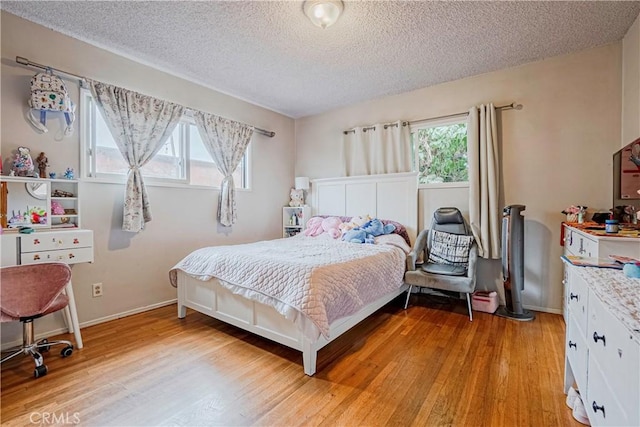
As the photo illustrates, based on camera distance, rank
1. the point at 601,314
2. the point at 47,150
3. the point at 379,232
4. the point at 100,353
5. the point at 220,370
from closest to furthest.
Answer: the point at 601,314
the point at 220,370
the point at 100,353
the point at 47,150
the point at 379,232

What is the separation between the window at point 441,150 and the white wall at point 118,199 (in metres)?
2.34

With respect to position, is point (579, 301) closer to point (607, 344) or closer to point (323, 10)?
point (607, 344)

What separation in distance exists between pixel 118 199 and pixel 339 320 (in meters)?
2.48

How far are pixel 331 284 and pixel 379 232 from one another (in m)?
1.61

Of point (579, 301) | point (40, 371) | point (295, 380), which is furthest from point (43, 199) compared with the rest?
point (579, 301)

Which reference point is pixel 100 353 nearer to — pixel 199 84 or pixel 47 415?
pixel 47 415

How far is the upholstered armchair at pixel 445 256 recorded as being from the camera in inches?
114

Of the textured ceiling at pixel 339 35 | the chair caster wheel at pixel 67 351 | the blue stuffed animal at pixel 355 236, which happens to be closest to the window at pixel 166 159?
the textured ceiling at pixel 339 35

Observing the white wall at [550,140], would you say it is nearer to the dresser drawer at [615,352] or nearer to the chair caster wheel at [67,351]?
the dresser drawer at [615,352]

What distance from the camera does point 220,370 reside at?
77.5 inches

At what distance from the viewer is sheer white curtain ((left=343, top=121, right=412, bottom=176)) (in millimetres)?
3848

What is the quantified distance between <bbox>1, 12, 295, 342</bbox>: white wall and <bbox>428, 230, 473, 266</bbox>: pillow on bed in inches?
98.8

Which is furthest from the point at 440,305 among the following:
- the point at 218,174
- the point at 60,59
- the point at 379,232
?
the point at 60,59

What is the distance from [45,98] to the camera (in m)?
2.35
